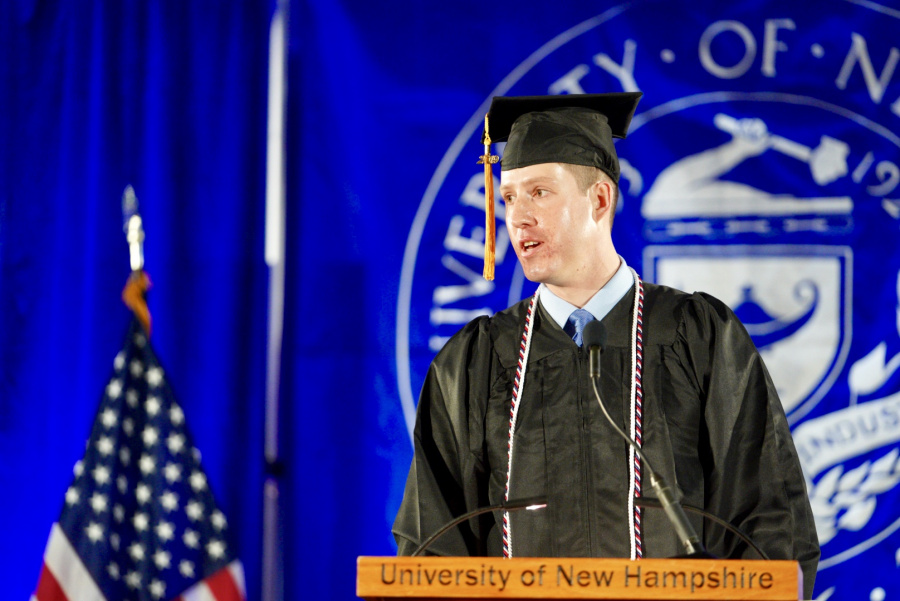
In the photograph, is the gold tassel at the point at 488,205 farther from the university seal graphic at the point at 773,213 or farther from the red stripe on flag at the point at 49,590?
the red stripe on flag at the point at 49,590

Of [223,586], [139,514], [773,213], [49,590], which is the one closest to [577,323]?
[773,213]

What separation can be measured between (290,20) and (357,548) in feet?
5.90

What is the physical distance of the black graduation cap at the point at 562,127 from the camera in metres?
2.42

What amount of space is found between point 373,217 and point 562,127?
46.5 inches

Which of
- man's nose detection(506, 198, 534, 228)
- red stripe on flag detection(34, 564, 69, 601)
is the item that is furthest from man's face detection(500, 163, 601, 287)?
red stripe on flag detection(34, 564, 69, 601)

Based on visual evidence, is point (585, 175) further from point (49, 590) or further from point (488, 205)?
point (49, 590)

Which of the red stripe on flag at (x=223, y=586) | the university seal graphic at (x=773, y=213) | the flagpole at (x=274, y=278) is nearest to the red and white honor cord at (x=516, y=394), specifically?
the university seal graphic at (x=773, y=213)

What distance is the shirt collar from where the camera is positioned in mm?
2414

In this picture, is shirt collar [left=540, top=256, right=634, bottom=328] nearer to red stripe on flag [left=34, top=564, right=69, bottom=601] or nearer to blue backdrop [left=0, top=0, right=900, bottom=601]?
blue backdrop [left=0, top=0, right=900, bottom=601]

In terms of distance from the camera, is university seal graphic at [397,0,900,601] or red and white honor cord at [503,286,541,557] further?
university seal graphic at [397,0,900,601]

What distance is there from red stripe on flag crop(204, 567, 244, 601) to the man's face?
1.64 metres

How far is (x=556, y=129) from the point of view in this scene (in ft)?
7.97

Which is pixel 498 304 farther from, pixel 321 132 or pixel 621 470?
pixel 621 470

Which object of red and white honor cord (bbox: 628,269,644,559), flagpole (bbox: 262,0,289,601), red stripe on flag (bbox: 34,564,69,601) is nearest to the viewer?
red and white honor cord (bbox: 628,269,644,559)
